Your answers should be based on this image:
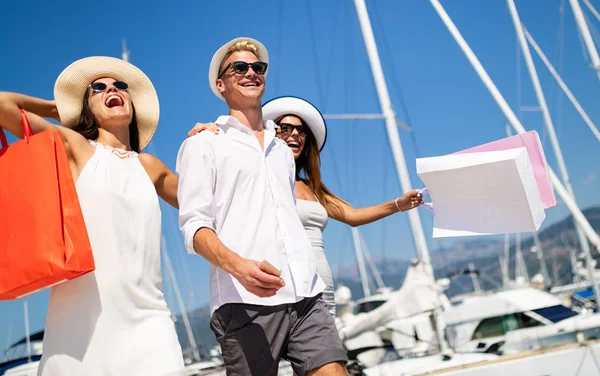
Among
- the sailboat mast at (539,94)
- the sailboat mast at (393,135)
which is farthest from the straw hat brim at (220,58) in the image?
the sailboat mast at (539,94)

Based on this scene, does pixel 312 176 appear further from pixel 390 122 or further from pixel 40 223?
pixel 390 122

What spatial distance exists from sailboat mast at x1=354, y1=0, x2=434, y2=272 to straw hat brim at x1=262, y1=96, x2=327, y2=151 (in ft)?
17.0

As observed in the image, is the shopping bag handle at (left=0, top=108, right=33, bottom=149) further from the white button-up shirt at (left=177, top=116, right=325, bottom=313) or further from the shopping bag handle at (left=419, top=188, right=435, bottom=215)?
the shopping bag handle at (left=419, top=188, right=435, bottom=215)

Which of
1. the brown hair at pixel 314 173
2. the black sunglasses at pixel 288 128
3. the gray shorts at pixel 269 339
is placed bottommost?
the gray shorts at pixel 269 339

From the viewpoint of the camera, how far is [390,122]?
10.2m

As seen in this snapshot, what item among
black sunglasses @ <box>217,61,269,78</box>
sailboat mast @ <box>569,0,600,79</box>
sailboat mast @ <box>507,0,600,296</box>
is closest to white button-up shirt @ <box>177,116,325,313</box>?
black sunglasses @ <box>217,61,269,78</box>

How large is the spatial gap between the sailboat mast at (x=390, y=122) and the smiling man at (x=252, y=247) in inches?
259

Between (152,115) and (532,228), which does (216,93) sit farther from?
(532,228)

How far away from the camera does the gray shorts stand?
2.47 metres

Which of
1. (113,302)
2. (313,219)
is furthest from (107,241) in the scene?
(313,219)

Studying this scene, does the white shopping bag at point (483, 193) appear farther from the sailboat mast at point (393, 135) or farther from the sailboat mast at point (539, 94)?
the sailboat mast at point (539, 94)

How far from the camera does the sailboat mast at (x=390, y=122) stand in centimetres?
952

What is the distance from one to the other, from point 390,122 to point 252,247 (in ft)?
26.1

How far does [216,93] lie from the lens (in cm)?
324
